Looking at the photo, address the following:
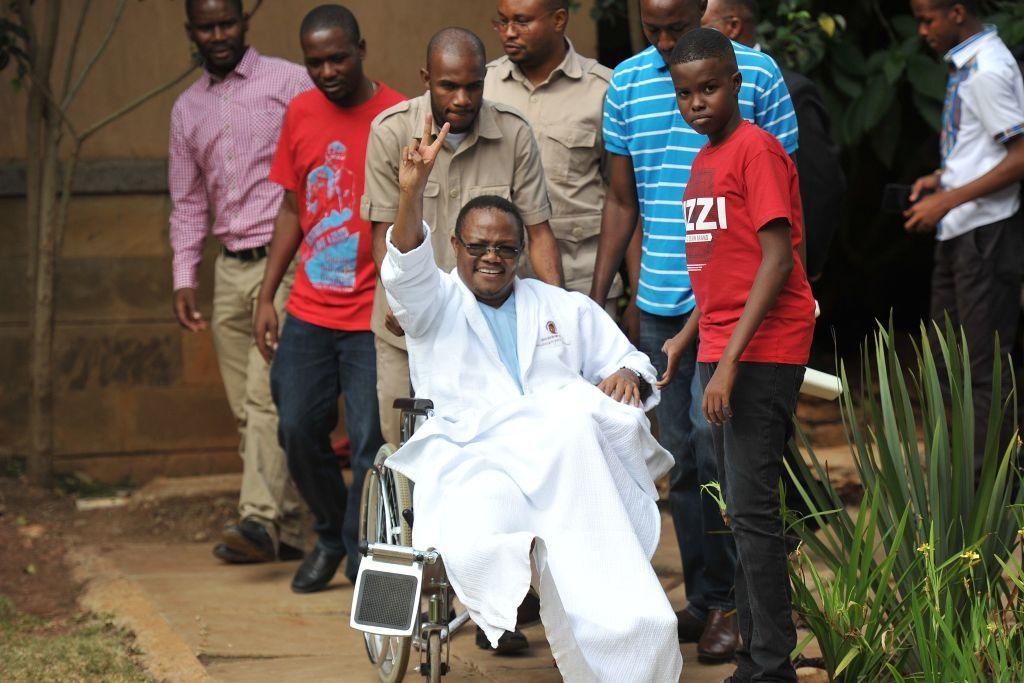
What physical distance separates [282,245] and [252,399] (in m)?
0.83

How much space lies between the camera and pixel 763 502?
12.9 feet

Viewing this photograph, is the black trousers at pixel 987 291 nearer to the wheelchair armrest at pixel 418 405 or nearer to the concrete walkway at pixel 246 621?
the concrete walkway at pixel 246 621

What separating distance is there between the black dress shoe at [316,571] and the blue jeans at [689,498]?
4.85 feet

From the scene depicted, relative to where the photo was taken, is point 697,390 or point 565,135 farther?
point 565,135

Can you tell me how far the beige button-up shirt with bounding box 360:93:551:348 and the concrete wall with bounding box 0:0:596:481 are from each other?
254cm

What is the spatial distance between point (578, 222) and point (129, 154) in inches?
118

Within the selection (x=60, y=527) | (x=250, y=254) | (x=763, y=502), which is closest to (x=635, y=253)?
(x=763, y=502)

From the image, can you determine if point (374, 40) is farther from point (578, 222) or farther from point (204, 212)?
point (578, 222)

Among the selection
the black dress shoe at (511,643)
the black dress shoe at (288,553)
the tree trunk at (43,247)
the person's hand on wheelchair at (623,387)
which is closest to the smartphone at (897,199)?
the person's hand on wheelchair at (623,387)

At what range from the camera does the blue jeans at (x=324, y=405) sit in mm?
5465

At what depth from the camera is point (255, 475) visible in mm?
6098

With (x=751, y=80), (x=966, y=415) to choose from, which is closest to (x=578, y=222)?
(x=751, y=80)

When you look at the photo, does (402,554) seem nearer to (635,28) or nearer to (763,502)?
(763,502)

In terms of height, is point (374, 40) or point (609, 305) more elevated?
point (374, 40)
